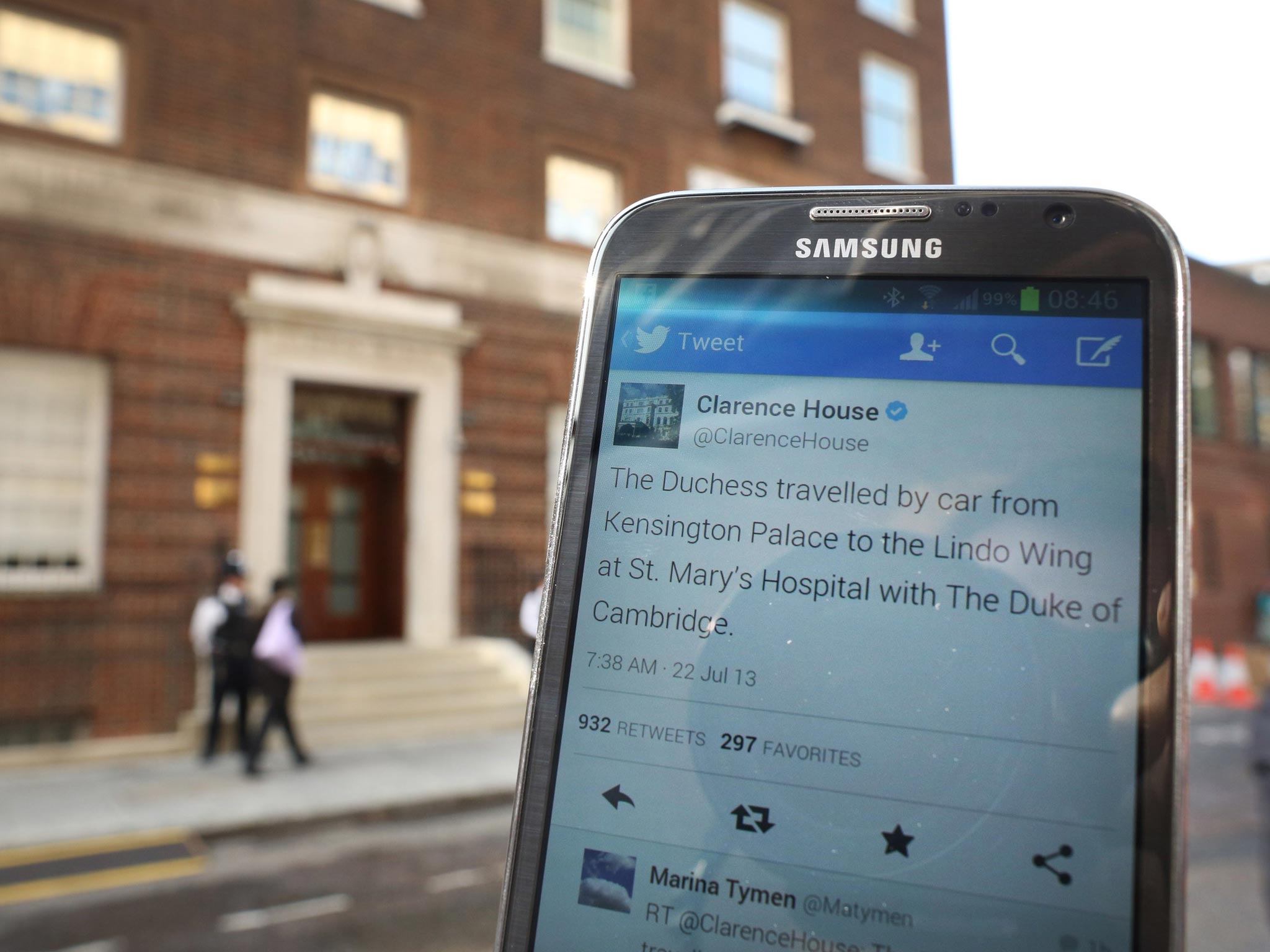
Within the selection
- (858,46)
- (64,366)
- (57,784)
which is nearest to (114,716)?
(57,784)

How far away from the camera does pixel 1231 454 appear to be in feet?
76.6

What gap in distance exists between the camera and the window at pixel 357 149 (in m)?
12.5

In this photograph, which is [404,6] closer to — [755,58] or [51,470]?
[755,58]

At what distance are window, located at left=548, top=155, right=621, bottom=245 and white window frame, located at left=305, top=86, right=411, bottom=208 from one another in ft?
7.09

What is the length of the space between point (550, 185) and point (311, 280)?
408 centimetres

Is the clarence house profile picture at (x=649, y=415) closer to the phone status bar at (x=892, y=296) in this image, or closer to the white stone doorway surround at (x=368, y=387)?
the phone status bar at (x=892, y=296)

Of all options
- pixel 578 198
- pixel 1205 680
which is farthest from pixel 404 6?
pixel 1205 680

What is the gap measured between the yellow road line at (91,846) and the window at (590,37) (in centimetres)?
1162

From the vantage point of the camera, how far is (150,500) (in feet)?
35.6

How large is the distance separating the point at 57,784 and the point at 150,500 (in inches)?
127

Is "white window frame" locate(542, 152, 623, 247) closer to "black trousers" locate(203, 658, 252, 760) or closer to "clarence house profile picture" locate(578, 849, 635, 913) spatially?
"black trousers" locate(203, 658, 252, 760)

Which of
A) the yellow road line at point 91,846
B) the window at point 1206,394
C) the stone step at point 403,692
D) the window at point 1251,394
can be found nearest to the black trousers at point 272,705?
the stone step at point 403,692

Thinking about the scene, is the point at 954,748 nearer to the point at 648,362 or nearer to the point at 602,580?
the point at 602,580

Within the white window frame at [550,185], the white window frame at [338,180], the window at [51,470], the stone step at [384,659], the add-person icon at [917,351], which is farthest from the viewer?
the white window frame at [550,185]
